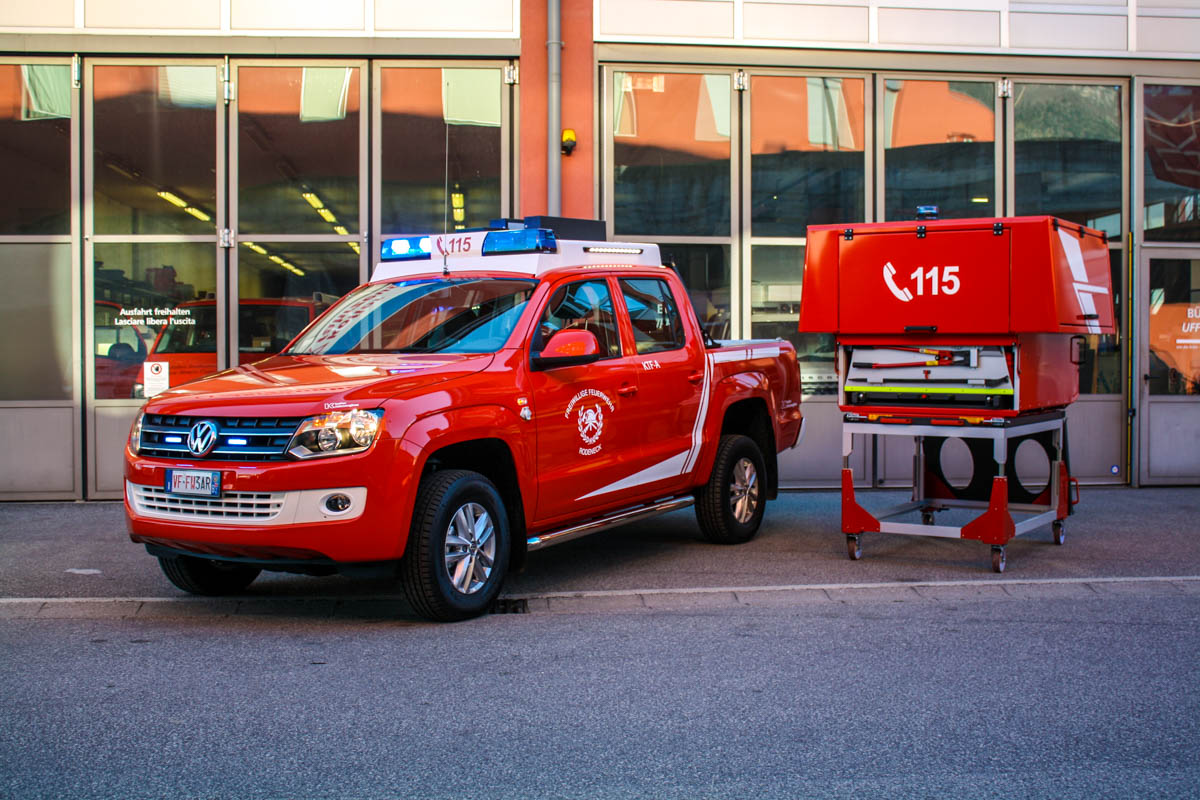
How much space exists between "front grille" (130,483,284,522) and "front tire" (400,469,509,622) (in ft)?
2.41

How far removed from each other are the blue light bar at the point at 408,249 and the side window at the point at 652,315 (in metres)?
1.35

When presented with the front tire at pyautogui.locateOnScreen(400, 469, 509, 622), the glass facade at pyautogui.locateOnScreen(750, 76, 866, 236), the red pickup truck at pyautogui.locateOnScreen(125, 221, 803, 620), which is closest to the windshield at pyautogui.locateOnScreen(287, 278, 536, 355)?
the red pickup truck at pyautogui.locateOnScreen(125, 221, 803, 620)

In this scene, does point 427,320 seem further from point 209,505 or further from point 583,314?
point 209,505

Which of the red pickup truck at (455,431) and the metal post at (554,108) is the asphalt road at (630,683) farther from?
the metal post at (554,108)

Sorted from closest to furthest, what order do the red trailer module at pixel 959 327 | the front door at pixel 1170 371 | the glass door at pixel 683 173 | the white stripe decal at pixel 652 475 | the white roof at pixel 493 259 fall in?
the white stripe decal at pixel 652 475 → the white roof at pixel 493 259 → the red trailer module at pixel 959 327 → the glass door at pixel 683 173 → the front door at pixel 1170 371

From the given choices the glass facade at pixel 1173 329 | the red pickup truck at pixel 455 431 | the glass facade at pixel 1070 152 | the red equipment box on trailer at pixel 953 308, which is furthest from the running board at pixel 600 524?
the glass facade at pixel 1173 329

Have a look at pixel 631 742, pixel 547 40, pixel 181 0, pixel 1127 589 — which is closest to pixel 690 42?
pixel 547 40

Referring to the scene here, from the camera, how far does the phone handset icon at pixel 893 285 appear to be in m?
8.34

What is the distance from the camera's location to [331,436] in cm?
611

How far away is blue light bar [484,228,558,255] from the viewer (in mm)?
7793

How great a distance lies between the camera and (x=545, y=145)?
12.2 metres

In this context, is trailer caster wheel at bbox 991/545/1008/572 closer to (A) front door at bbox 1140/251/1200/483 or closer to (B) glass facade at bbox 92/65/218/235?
(A) front door at bbox 1140/251/1200/483

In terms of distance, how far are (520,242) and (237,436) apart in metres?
2.43

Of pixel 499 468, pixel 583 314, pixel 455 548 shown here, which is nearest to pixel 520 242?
pixel 583 314
